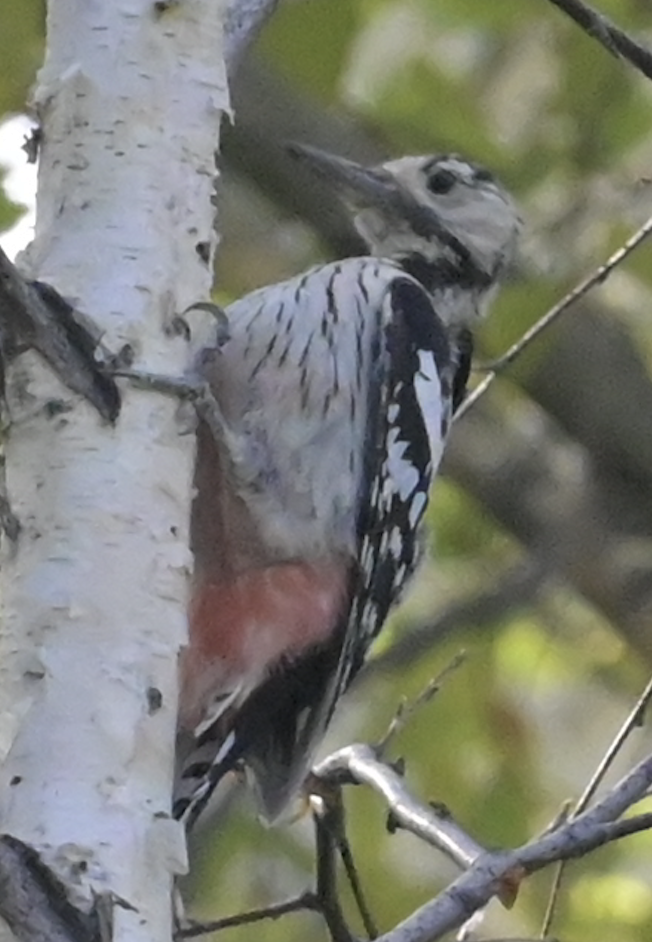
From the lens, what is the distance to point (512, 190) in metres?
3.75

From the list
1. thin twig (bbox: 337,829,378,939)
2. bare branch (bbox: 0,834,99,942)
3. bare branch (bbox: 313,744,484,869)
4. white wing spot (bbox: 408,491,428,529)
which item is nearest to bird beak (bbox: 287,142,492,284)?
white wing spot (bbox: 408,491,428,529)

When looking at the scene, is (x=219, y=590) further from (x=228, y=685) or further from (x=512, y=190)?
(x=512, y=190)

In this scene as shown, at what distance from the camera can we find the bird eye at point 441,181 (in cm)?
344

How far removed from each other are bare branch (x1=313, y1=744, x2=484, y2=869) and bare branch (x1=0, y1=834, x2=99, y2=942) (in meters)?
0.68

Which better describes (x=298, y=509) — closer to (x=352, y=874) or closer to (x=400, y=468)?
(x=400, y=468)

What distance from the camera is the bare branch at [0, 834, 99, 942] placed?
4.86 ft

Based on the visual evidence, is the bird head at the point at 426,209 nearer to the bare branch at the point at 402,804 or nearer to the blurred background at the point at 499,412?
the blurred background at the point at 499,412

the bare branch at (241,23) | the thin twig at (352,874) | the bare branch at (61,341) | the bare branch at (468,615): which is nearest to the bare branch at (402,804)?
the thin twig at (352,874)

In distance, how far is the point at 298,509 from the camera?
2.78 m

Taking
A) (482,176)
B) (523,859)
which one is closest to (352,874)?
(523,859)

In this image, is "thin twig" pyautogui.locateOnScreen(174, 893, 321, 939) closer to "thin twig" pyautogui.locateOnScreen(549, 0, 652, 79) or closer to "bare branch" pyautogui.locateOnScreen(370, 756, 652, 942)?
"bare branch" pyautogui.locateOnScreen(370, 756, 652, 942)

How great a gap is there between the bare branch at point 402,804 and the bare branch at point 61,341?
651 mm

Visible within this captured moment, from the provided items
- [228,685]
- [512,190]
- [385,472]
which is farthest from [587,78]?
[228,685]

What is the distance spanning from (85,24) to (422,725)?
7.01 feet
